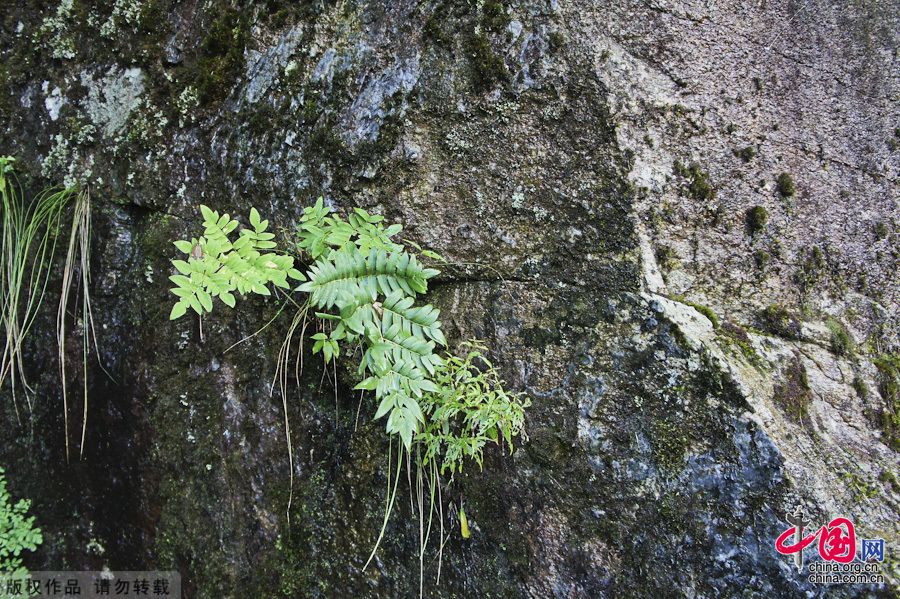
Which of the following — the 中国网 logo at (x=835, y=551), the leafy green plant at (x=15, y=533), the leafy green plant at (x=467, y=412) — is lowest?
the leafy green plant at (x=15, y=533)

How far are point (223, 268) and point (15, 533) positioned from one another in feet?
5.91

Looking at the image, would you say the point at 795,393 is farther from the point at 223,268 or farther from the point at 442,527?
the point at 223,268

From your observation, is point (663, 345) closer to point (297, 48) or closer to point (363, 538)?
point (363, 538)

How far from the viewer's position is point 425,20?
6.84ft

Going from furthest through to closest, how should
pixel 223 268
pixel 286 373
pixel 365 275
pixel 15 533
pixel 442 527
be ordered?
pixel 15 533, pixel 286 373, pixel 442 527, pixel 365 275, pixel 223 268

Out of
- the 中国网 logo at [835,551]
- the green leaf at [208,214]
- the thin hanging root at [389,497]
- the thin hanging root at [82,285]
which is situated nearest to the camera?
the 中国网 logo at [835,551]

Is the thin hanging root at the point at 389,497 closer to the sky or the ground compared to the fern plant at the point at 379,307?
closer to the ground

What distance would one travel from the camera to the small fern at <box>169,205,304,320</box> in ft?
5.48

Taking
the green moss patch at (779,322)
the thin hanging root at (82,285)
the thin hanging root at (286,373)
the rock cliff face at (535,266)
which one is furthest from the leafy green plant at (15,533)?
the green moss patch at (779,322)

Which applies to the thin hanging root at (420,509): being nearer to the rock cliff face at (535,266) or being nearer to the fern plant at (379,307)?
the rock cliff face at (535,266)

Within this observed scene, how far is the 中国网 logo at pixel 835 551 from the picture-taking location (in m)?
1.55

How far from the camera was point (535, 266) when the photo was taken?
6.51 ft

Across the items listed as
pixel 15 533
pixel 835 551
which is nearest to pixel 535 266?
pixel 835 551

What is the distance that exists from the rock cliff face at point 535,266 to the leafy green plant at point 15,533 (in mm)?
318
